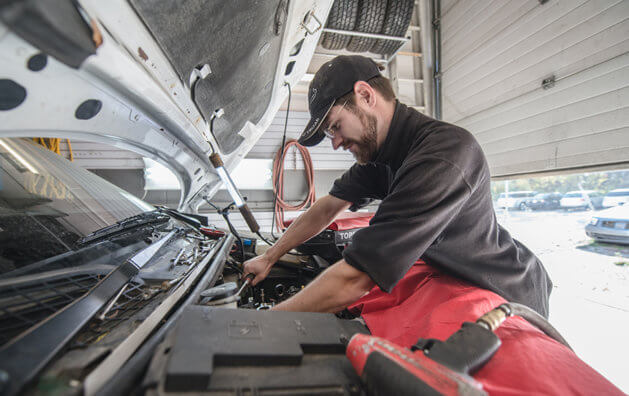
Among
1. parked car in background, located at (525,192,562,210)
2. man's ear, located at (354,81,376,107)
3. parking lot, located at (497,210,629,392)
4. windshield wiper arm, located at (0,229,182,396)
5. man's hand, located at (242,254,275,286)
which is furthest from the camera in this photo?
parked car in background, located at (525,192,562,210)

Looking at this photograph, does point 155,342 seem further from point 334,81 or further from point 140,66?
point 334,81

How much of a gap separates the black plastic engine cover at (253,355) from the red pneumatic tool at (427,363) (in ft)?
0.15

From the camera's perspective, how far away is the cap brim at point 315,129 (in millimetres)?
1055

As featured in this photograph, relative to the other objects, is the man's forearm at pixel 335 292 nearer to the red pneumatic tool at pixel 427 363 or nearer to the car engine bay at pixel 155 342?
the car engine bay at pixel 155 342

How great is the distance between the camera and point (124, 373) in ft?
1.24

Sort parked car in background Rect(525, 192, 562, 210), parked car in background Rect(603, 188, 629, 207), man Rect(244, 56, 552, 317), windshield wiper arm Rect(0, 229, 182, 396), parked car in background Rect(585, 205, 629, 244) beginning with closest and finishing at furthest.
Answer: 1. windshield wiper arm Rect(0, 229, 182, 396)
2. man Rect(244, 56, 552, 317)
3. parked car in background Rect(603, 188, 629, 207)
4. parked car in background Rect(585, 205, 629, 244)
5. parked car in background Rect(525, 192, 562, 210)

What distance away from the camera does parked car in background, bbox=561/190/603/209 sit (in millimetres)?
2348

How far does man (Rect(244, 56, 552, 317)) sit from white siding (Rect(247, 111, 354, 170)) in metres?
2.95

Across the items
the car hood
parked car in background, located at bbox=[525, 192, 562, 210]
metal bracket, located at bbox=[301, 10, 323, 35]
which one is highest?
metal bracket, located at bbox=[301, 10, 323, 35]

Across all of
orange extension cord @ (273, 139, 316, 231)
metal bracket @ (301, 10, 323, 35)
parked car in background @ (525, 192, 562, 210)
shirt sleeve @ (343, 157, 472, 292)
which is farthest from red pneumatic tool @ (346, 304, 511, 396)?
orange extension cord @ (273, 139, 316, 231)

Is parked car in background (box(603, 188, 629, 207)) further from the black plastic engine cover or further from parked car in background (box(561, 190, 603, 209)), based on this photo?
the black plastic engine cover

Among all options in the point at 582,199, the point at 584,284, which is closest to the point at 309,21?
the point at 582,199

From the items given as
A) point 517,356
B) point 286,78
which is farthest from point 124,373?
point 286,78

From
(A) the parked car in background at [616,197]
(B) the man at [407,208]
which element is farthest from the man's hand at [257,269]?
(A) the parked car in background at [616,197]
